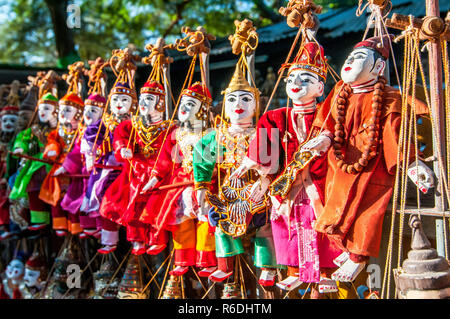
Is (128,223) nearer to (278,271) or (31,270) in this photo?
(278,271)

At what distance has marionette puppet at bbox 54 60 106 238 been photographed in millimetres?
4098

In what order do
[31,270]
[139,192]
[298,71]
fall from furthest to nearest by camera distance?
1. [31,270]
2. [139,192]
3. [298,71]

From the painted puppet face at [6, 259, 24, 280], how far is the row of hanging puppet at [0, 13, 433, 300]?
0.50 meters

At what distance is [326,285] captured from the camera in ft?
8.81

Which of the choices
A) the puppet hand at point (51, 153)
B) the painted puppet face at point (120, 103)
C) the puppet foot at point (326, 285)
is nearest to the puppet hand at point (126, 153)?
the painted puppet face at point (120, 103)

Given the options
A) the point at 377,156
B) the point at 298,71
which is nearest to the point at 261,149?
the point at 298,71

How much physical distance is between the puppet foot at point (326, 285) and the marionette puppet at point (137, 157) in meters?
1.44

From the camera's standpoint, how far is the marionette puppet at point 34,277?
4707 mm

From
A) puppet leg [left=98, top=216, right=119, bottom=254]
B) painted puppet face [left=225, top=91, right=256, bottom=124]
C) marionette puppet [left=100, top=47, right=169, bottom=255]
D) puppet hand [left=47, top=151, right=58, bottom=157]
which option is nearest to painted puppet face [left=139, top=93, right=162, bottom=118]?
marionette puppet [left=100, top=47, right=169, bottom=255]

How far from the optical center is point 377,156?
8.22 ft

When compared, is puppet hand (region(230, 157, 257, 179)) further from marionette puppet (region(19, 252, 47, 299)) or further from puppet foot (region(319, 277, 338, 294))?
marionette puppet (region(19, 252, 47, 299))

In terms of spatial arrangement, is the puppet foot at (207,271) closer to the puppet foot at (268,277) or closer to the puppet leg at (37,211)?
the puppet foot at (268,277)

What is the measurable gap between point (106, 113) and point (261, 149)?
169 centimetres
